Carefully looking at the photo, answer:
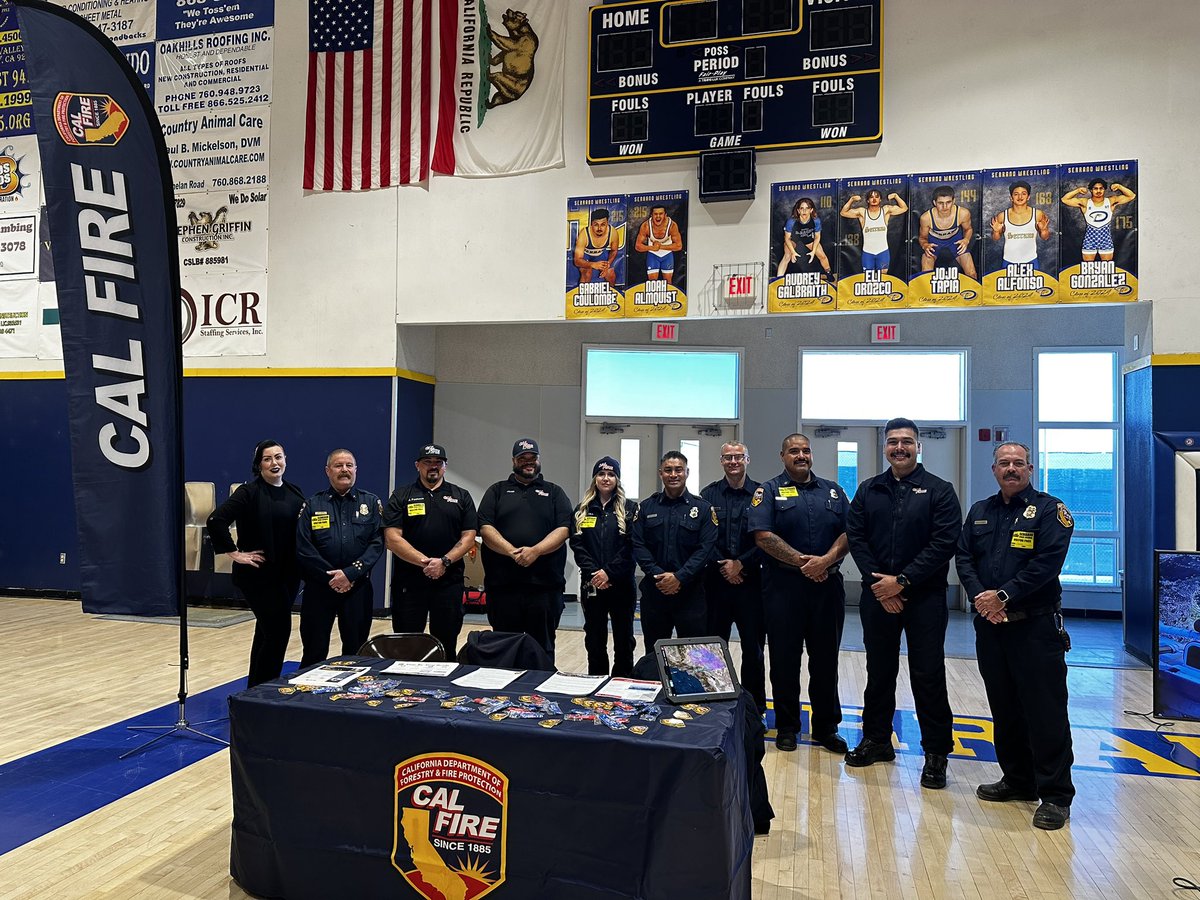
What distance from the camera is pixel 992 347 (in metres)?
9.32

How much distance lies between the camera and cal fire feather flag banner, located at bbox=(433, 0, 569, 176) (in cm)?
820

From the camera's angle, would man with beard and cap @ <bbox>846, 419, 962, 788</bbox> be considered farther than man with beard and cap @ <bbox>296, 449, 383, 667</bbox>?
No

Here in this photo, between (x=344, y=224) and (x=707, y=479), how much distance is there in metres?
4.83

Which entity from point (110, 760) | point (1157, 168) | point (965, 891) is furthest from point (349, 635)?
point (1157, 168)

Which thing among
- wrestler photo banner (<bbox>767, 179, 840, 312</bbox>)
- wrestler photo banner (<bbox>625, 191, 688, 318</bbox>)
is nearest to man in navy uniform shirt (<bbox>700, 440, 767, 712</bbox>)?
wrestler photo banner (<bbox>767, 179, 840, 312</bbox>)

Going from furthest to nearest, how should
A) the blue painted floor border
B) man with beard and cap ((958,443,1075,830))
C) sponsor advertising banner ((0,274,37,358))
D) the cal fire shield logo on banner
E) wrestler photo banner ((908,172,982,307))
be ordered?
sponsor advertising banner ((0,274,37,358))
wrestler photo banner ((908,172,982,307))
man with beard and cap ((958,443,1075,830))
the blue painted floor border
the cal fire shield logo on banner

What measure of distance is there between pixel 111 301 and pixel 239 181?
5.69 metres

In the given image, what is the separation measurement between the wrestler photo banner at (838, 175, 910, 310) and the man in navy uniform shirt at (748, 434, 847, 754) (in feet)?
10.4

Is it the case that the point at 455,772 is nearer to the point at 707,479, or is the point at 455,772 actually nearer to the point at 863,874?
the point at 863,874

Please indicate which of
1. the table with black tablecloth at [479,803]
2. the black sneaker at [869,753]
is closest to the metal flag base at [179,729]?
the table with black tablecloth at [479,803]

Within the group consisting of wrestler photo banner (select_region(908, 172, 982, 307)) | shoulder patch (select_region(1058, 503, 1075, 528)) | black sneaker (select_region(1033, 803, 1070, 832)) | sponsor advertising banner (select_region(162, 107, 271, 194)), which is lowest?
black sneaker (select_region(1033, 803, 1070, 832))

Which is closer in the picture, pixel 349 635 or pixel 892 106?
pixel 349 635

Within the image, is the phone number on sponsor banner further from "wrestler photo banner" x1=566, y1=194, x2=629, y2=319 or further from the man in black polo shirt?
the man in black polo shirt

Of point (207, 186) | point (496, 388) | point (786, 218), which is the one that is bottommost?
point (496, 388)
